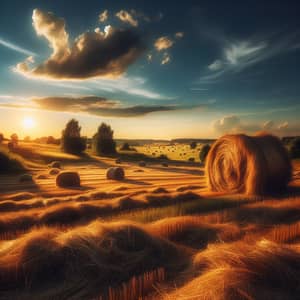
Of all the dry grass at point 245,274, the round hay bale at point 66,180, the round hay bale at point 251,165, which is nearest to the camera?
the dry grass at point 245,274

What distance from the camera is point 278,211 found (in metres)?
7.07

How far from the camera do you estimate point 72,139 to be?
62844 millimetres

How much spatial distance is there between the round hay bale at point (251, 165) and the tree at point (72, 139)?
53.2 metres

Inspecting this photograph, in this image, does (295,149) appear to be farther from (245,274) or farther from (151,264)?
(245,274)

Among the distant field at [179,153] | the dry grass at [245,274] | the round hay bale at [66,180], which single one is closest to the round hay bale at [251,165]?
the dry grass at [245,274]

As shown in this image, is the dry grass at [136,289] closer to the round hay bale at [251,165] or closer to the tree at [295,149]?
the round hay bale at [251,165]

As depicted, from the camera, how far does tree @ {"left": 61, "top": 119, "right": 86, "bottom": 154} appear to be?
6203cm

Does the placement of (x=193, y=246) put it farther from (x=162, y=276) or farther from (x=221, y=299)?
(x=221, y=299)

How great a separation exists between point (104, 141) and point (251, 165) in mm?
55647

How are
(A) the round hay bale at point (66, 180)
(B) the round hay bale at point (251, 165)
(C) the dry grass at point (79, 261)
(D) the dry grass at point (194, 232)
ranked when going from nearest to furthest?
(C) the dry grass at point (79, 261)
(D) the dry grass at point (194, 232)
(B) the round hay bale at point (251, 165)
(A) the round hay bale at point (66, 180)

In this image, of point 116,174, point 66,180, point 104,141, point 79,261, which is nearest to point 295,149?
point 116,174

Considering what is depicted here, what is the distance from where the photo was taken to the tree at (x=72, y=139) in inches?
2442

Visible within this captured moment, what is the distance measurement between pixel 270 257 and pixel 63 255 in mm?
2508

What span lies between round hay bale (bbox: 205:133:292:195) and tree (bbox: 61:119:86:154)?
53198 millimetres
